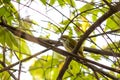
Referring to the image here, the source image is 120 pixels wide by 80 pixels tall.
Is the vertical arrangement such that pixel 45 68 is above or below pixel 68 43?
below

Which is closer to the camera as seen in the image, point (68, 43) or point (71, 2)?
point (68, 43)

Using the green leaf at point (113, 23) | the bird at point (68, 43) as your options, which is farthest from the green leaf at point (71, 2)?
the bird at point (68, 43)

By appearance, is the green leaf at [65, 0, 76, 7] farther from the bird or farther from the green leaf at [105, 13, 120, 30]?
the bird

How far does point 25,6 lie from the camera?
86cm

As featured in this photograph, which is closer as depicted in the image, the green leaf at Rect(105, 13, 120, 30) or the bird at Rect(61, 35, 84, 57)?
the bird at Rect(61, 35, 84, 57)

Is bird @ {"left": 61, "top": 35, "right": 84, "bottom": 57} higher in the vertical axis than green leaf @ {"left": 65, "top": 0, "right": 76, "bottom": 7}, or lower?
lower

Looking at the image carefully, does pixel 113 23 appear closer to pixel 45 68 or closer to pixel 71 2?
pixel 71 2

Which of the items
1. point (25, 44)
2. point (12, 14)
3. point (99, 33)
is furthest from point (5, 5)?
point (99, 33)

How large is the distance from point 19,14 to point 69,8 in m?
0.23

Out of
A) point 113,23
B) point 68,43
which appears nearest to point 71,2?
point 113,23

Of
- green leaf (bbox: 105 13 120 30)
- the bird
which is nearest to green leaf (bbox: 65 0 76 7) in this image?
green leaf (bbox: 105 13 120 30)

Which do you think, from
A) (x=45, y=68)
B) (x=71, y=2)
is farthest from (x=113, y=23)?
(x=45, y=68)

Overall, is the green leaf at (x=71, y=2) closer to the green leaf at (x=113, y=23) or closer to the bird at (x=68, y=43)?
the green leaf at (x=113, y=23)

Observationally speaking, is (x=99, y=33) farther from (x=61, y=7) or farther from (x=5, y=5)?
(x=5, y=5)
